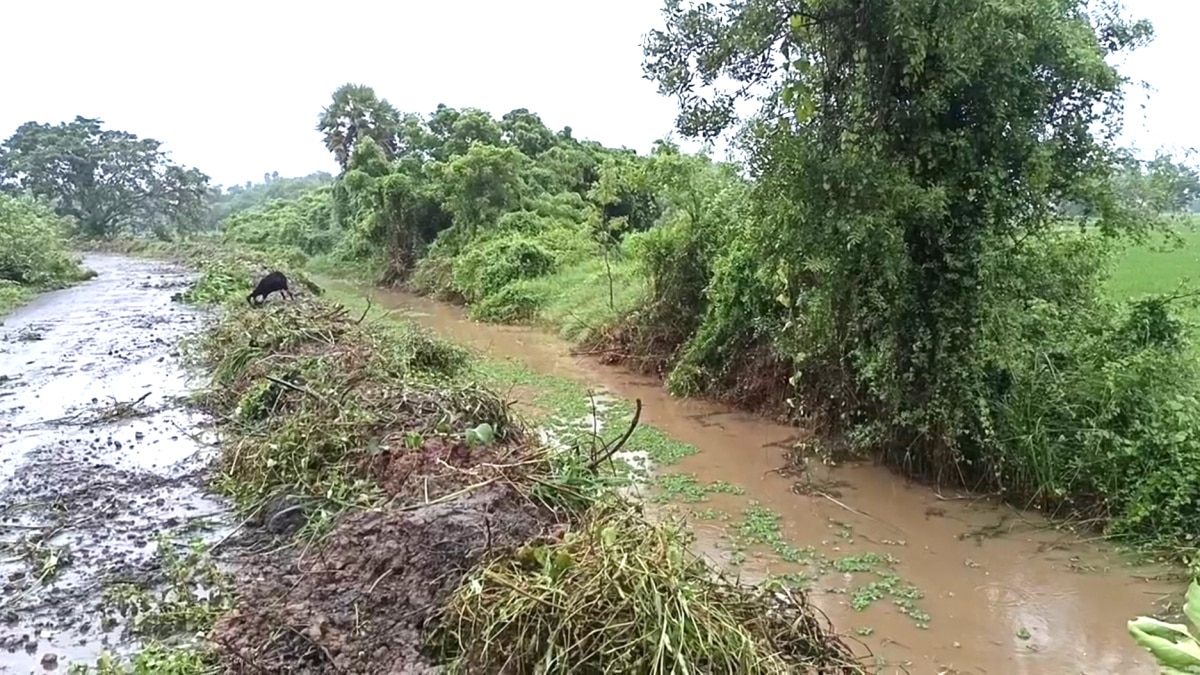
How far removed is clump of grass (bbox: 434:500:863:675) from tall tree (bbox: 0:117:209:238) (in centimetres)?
3917

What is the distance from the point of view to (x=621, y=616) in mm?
3014

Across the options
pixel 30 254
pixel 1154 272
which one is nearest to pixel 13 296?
pixel 30 254

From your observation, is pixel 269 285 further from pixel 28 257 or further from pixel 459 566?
pixel 28 257

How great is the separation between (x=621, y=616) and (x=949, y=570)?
291 centimetres

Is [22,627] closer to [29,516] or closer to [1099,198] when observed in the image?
[29,516]

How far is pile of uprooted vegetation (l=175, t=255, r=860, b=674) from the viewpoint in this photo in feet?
9.87

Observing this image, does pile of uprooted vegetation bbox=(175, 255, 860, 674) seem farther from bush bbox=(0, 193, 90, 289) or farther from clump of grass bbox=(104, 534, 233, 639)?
bush bbox=(0, 193, 90, 289)

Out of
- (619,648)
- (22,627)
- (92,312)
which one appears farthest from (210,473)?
(92,312)

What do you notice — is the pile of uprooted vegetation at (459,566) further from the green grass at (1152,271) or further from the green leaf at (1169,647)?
the green grass at (1152,271)

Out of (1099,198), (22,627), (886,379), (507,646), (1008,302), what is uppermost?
(1099,198)

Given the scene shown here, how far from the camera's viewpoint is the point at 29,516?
5.51 meters

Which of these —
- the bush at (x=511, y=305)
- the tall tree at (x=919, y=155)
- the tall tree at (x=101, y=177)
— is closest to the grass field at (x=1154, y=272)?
the tall tree at (x=919, y=155)

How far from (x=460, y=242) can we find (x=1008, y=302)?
1578 cm

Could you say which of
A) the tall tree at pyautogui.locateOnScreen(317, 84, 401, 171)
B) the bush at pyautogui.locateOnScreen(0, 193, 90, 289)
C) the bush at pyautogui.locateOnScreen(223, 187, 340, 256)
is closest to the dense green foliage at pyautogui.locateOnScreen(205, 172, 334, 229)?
the bush at pyautogui.locateOnScreen(223, 187, 340, 256)
